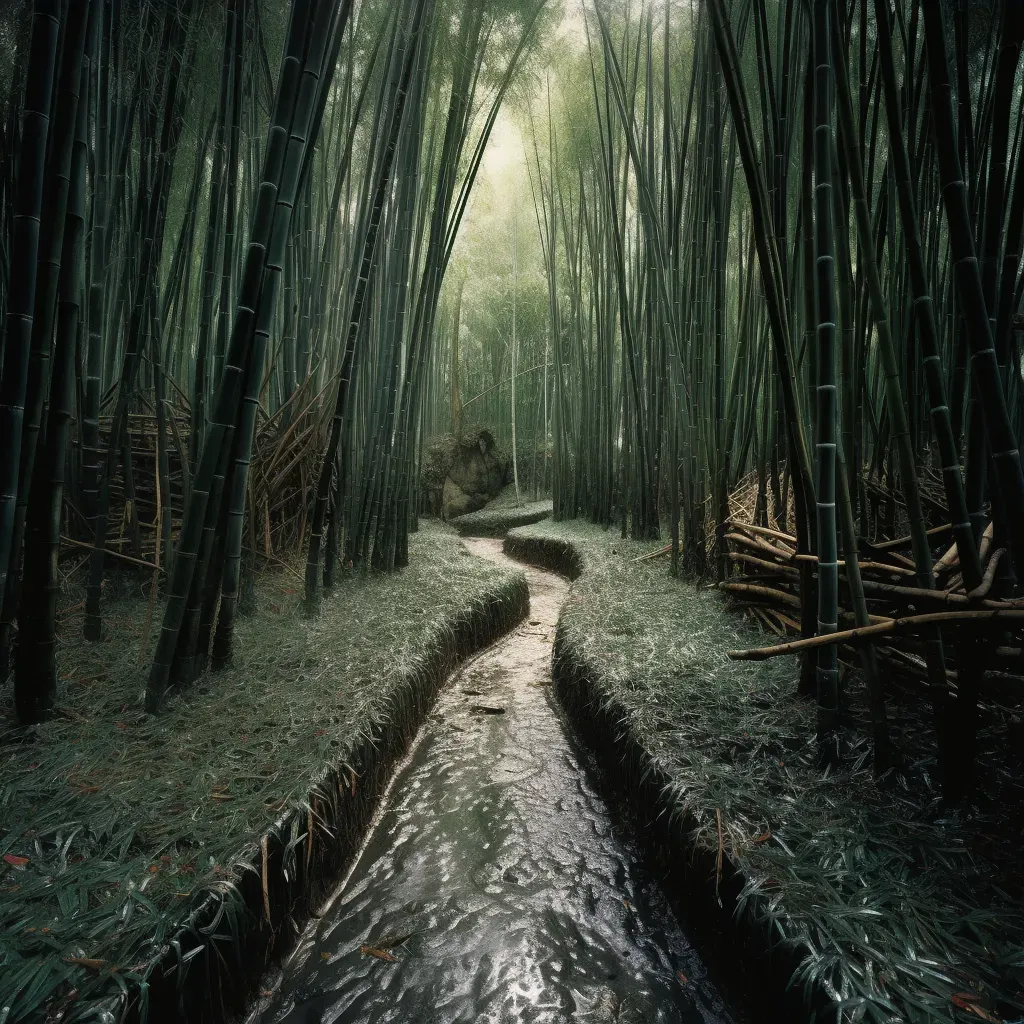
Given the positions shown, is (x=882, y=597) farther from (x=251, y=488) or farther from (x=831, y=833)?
(x=251, y=488)

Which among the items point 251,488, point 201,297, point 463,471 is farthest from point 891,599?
point 463,471

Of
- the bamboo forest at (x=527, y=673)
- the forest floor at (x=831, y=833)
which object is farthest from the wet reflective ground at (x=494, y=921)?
the forest floor at (x=831, y=833)

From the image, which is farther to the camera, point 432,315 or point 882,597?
point 432,315

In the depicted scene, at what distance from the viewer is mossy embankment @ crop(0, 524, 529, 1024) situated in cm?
70

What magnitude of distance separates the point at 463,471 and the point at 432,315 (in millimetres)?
5838

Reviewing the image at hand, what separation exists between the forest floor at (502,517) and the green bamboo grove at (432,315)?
162 inches

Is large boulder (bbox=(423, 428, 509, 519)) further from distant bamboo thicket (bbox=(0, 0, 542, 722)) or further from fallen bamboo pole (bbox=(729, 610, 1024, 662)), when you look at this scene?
fallen bamboo pole (bbox=(729, 610, 1024, 662))

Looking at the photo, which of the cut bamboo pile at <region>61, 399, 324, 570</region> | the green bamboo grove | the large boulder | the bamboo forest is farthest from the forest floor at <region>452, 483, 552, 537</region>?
the bamboo forest

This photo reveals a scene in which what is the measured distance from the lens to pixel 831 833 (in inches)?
37.5

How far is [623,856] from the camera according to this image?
4.21 ft

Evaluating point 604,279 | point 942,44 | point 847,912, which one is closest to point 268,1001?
point 847,912

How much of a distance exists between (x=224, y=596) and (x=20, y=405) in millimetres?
682

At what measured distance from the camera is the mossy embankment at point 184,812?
0.70m

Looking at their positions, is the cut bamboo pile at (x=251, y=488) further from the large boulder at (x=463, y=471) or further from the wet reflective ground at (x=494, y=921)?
the large boulder at (x=463, y=471)
